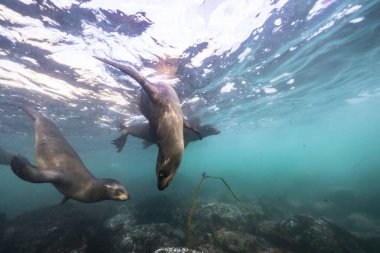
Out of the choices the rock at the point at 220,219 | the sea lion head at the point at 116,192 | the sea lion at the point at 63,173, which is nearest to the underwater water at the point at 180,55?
the rock at the point at 220,219

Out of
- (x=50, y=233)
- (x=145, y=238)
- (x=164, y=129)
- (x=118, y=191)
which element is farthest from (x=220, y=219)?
(x=164, y=129)

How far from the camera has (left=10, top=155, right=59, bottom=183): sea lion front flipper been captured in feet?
11.3

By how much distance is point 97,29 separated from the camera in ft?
27.8

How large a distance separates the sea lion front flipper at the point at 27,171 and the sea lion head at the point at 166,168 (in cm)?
236

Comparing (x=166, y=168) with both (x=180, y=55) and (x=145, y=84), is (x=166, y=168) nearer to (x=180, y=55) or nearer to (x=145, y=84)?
(x=145, y=84)

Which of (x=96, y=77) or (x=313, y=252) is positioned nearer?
(x=313, y=252)

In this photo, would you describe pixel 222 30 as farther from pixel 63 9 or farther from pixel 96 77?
pixel 96 77

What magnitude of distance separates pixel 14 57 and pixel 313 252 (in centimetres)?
1489

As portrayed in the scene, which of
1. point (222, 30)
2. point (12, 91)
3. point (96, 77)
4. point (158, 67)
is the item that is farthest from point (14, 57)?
point (222, 30)

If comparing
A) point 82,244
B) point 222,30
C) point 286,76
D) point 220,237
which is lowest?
point 82,244

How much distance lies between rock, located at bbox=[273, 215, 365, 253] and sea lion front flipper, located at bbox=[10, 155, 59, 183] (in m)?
9.40

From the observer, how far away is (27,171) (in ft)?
11.7

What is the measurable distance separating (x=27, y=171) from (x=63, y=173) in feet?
2.56

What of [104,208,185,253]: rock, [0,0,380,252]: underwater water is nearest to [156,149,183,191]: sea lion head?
[0,0,380,252]: underwater water
